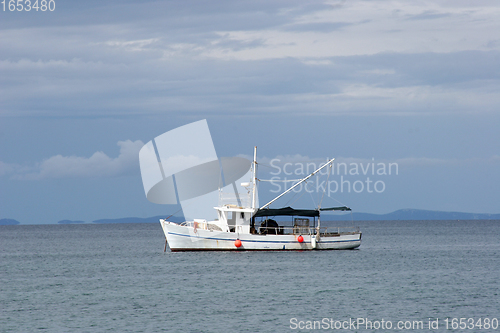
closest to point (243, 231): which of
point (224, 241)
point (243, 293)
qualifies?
point (224, 241)

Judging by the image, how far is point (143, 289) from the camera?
39312 mm

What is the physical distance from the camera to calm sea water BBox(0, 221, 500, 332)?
29.5 meters

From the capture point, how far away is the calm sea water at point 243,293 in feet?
96.8

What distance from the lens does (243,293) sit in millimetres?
37219

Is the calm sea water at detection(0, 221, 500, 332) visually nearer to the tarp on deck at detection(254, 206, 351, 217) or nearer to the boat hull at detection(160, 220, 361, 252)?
the boat hull at detection(160, 220, 361, 252)

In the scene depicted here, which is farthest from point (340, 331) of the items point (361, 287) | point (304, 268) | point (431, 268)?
point (431, 268)

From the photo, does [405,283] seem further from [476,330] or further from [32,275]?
[32,275]

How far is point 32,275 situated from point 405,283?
99.3 feet

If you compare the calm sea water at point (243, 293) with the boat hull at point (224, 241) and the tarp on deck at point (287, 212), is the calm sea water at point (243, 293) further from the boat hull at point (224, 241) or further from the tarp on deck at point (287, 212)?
the tarp on deck at point (287, 212)

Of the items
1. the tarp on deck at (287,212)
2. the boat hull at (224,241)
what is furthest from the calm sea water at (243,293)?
the tarp on deck at (287,212)

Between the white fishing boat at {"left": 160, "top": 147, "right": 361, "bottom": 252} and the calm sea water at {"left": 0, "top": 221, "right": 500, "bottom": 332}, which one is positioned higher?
the white fishing boat at {"left": 160, "top": 147, "right": 361, "bottom": 252}

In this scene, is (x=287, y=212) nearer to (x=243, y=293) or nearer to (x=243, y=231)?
(x=243, y=231)

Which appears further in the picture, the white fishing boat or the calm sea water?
the white fishing boat

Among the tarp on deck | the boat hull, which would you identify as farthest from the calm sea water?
the tarp on deck
